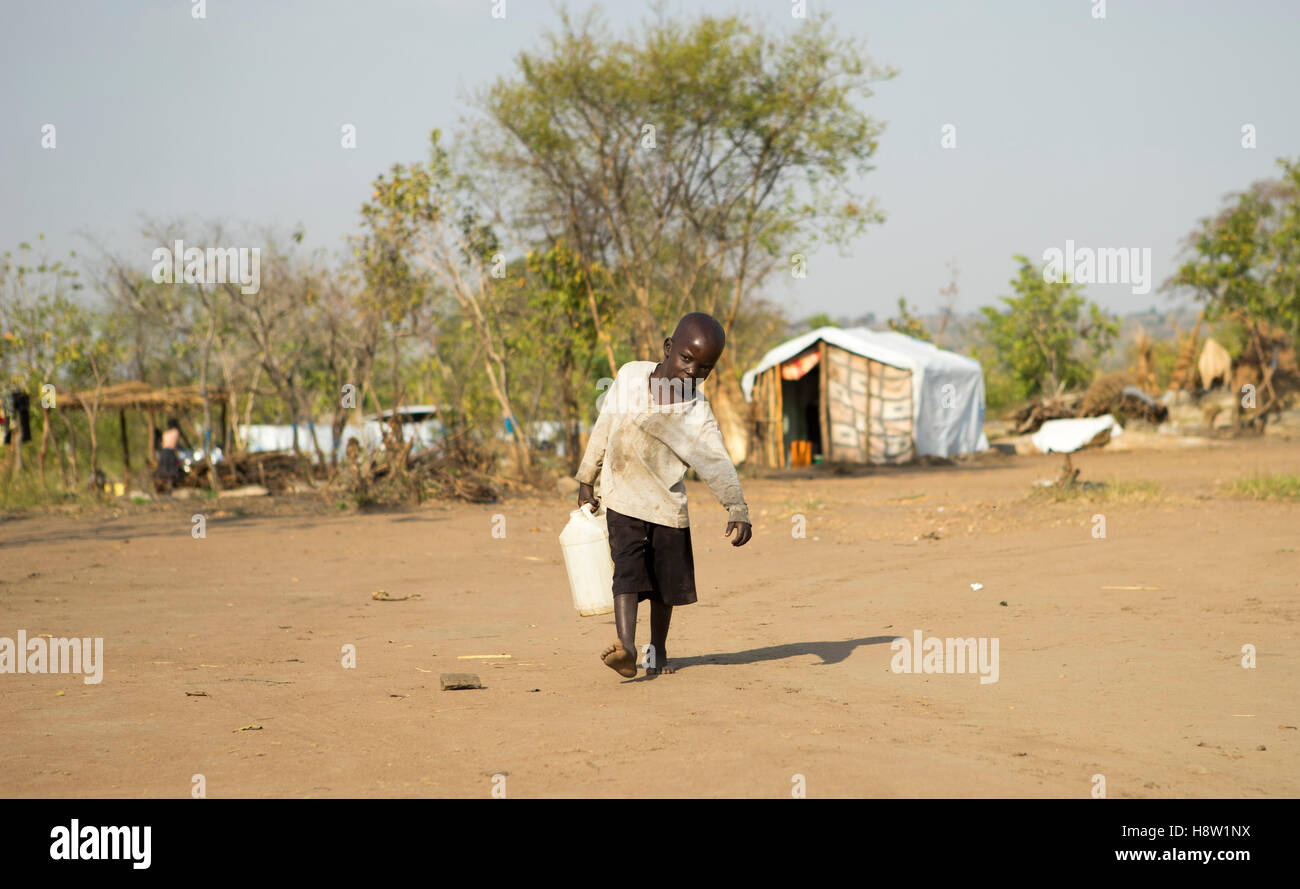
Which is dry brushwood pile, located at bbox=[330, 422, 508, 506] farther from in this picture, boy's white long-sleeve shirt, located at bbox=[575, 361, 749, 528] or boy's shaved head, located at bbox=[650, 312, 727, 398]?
boy's shaved head, located at bbox=[650, 312, 727, 398]

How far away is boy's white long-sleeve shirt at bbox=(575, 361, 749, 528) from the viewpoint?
5.42 meters

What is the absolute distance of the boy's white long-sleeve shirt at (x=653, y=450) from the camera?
5.42 metres

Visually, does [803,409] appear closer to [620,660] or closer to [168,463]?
[168,463]

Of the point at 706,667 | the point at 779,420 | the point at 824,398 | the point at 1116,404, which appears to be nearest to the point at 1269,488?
the point at 706,667

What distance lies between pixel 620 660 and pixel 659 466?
93 centimetres

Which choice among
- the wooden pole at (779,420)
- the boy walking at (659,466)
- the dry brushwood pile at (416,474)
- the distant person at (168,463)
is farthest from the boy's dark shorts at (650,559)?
the wooden pole at (779,420)

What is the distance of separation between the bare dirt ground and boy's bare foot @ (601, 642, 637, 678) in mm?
135

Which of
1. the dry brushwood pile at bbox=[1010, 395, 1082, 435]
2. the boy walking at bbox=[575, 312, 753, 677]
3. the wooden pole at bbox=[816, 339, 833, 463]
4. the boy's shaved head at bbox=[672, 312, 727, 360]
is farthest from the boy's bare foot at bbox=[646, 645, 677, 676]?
the dry brushwood pile at bbox=[1010, 395, 1082, 435]

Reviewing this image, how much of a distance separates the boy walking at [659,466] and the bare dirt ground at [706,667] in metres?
0.47

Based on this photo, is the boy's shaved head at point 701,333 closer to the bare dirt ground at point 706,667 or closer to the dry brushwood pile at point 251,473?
the bare dirt ground at point 706,667

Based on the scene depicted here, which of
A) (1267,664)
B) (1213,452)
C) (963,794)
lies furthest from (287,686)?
(1213,452)
